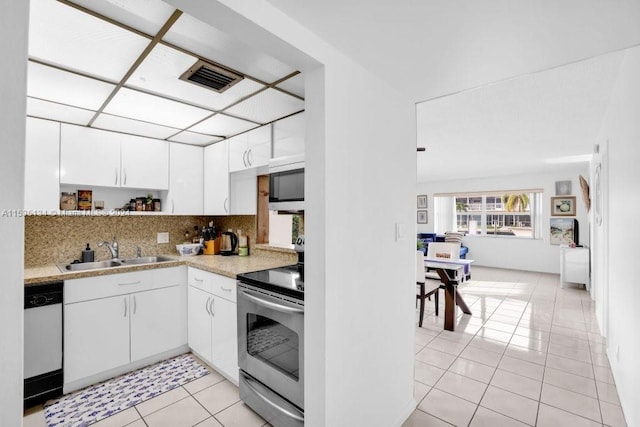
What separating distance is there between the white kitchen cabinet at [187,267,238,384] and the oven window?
9.9 inches

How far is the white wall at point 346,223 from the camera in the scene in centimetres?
136

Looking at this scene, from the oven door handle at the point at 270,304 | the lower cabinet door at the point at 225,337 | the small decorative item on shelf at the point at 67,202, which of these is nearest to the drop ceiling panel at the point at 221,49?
the oven door handle at the point at 270,304

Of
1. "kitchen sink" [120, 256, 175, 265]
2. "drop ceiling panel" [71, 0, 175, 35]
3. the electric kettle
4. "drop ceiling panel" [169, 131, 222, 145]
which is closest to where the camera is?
"drop ceiling panel" [71, 0, 175, 35]

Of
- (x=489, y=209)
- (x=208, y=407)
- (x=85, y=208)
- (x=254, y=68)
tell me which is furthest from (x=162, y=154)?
(x=489, y=209)

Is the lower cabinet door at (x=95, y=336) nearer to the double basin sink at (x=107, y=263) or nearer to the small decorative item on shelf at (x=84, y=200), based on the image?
the double basin sink at (x=107, y=263)

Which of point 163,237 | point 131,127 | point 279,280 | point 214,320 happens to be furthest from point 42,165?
point 279,280

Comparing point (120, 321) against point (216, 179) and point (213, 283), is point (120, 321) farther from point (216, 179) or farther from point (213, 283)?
point (216, 179)

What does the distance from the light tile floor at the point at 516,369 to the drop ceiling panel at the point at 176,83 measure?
2.48m

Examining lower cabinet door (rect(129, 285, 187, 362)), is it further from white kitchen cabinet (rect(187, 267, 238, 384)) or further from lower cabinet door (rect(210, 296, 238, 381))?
lower cabinet door (rect(210, 296, 238, 381))

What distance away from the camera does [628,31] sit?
129 centimetres

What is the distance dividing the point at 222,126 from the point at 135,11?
5.04ft

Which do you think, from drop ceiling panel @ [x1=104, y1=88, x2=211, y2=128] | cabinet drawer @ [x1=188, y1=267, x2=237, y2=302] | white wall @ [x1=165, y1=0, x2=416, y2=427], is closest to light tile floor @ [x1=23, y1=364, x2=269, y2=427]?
cabinet drawer @ [x1=188, y1=267, x2=237, y2=302]

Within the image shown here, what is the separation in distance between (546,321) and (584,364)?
1194 millimetres

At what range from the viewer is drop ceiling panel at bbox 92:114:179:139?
254 centimetres
